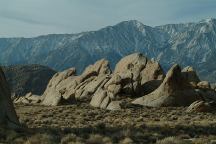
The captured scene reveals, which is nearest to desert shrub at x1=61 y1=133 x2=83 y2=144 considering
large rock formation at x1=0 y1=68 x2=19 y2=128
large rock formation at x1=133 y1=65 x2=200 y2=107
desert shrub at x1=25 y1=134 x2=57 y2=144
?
desert shrub at x1=25 y1=134 x2=57 y2=144

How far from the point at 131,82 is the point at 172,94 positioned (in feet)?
36.9

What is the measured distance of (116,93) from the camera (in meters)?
71.6

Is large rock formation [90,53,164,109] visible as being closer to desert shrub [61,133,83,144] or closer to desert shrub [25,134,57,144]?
desert shrub [61,133,83,144]

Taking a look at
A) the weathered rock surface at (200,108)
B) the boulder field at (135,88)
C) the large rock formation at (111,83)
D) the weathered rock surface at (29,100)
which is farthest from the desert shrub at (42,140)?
the weathered rock surface at (29,100)

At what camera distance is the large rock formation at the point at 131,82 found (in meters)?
67.0

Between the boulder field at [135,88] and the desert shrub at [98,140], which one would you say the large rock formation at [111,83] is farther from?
the desert shrub at [98,140]

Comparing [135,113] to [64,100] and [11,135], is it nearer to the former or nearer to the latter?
[64,100]

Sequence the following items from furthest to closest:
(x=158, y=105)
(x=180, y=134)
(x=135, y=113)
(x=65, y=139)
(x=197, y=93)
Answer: (x=197, y=93)
(x=158, y=105)
(x=135, y=113)
(x=180, y=134)
(x=65, y=139)

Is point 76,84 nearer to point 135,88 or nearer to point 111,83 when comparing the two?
point 111,83

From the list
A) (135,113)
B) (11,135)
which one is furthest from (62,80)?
(11,135)

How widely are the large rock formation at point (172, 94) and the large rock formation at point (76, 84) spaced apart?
12.9m

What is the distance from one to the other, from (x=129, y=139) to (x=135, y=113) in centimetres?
2701

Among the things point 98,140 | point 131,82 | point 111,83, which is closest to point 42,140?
point 98,140

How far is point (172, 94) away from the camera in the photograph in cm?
6500
